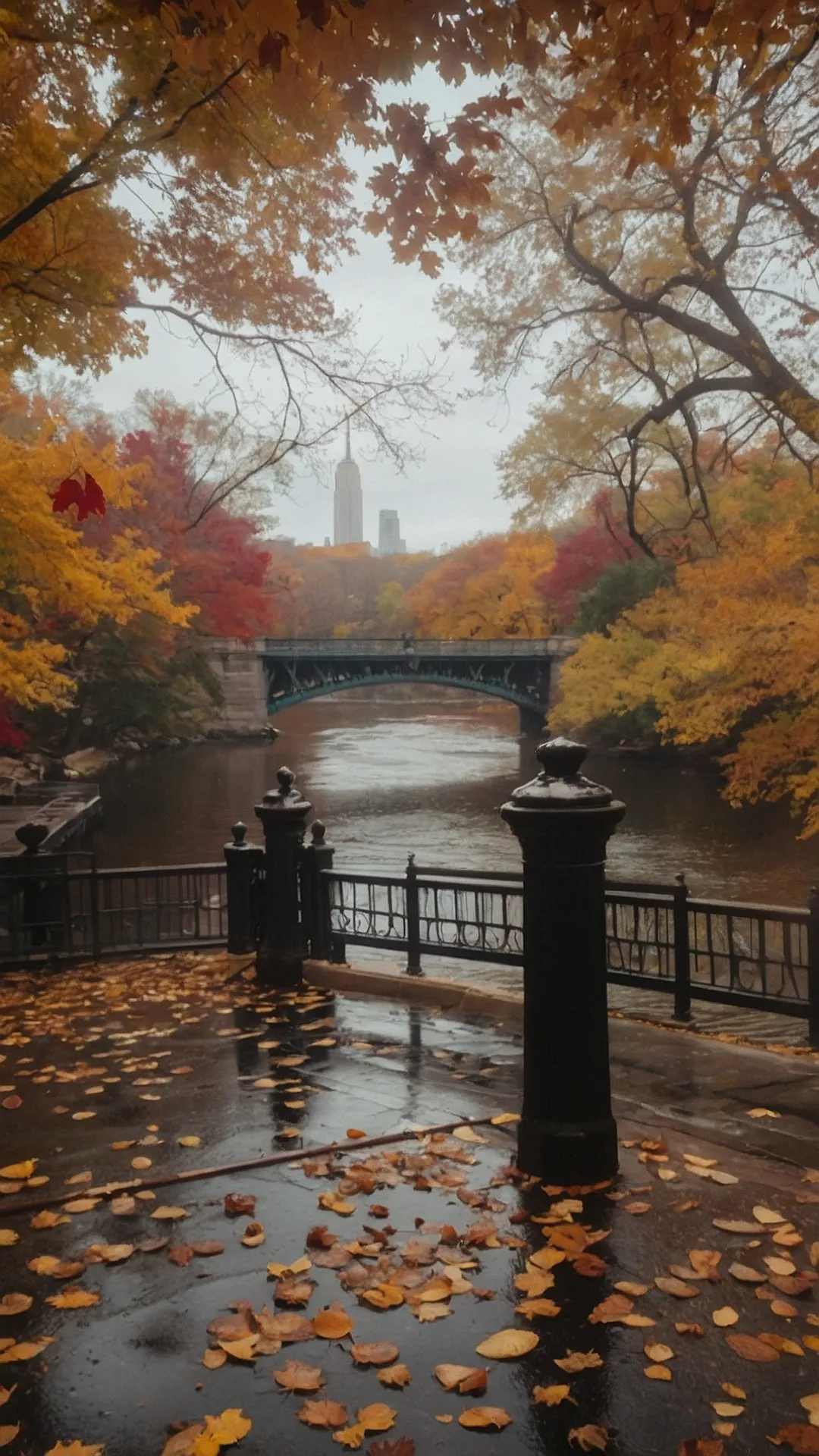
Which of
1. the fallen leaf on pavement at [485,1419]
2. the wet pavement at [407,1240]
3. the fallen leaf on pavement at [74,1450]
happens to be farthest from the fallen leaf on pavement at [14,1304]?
the fallen leaf on pavement at [485,1419]

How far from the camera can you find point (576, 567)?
181 feet

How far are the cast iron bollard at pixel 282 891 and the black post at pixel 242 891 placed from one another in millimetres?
699

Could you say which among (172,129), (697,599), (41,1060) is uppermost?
(172,129)

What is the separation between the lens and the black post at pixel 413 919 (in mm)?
8797

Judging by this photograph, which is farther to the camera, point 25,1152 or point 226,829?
point 226,829

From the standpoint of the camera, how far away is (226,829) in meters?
28.6

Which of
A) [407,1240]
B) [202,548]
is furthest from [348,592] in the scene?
[407,1240]

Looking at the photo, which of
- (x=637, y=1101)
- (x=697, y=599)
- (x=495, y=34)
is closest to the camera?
(x=495, y=34)

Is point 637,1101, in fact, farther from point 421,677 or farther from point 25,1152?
point 421,677

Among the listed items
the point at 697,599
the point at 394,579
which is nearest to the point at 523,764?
the point at 697,599

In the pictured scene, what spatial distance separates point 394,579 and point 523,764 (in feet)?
231

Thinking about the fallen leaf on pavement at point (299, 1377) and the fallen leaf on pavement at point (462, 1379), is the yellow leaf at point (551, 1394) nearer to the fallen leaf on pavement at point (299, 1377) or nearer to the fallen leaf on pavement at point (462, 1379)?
the fallen leaf on pavement at point (462, 1379)

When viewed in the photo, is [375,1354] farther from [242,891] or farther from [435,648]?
[435,648]

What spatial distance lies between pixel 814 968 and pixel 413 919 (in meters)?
3.27
